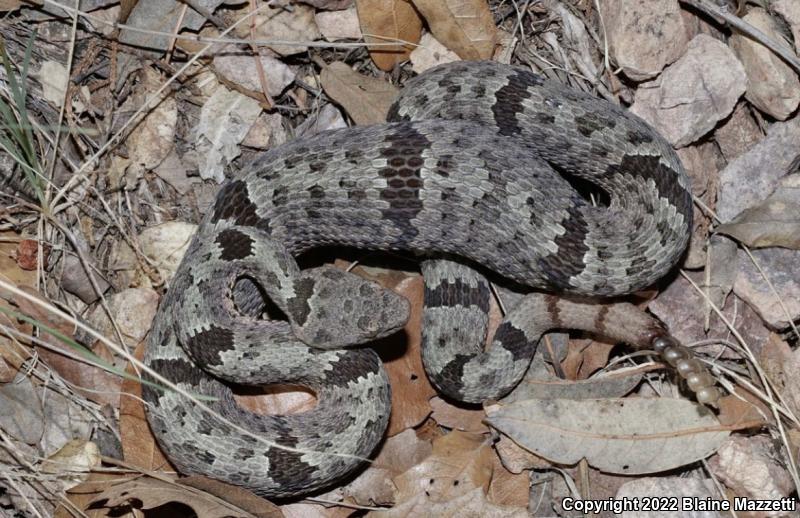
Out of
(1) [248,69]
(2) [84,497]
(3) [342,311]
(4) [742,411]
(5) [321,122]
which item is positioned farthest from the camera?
(5) [321,122]

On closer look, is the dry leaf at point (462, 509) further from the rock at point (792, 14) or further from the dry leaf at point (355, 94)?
the rock at point (792, 14)

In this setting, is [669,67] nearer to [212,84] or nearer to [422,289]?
[422,289]

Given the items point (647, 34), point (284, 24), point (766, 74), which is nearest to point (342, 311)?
point (284, 24)

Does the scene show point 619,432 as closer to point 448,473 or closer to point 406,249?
point 448,473

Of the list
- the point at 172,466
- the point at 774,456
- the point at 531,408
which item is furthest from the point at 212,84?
the point at 774,456

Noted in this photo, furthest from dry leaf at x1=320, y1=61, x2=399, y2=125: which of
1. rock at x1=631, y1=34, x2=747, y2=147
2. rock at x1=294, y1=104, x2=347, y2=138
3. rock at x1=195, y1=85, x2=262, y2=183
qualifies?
rock at x1=631, y1=34, x2=747, y2=147

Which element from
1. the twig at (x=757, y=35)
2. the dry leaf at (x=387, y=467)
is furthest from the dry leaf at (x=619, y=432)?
the twig at (x=757, y=35)
